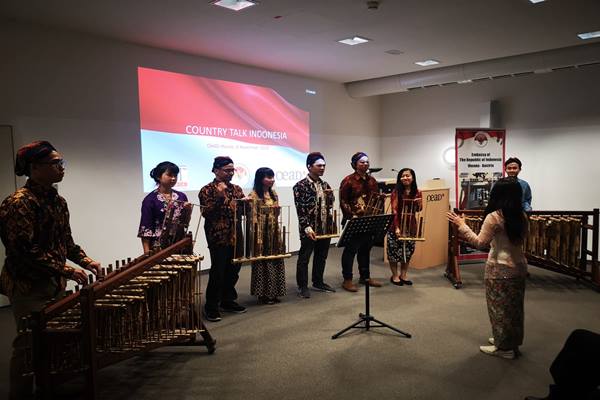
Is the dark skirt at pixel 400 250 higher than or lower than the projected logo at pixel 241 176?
lower

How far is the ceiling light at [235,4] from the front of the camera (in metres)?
4.12

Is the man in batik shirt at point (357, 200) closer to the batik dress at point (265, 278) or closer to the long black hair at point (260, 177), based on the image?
the batik dress at point (265, 278)

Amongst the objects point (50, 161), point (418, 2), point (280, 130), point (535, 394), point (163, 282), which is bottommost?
point (535, 394)

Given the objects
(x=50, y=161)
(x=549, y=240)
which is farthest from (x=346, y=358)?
(x=549, y=240)

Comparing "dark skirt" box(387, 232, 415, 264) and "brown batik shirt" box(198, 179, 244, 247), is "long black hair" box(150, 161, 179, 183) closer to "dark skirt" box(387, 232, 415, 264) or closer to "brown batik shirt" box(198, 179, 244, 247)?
"brown batik shirt" box(198, 179, 244, 247)

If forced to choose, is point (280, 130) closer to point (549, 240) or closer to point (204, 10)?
point (204, 10)

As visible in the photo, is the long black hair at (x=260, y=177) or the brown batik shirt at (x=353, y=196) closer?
the long black hair at (x=260, y=177)

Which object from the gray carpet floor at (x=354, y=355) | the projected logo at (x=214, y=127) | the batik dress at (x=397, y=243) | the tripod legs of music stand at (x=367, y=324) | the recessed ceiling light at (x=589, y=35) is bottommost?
the gray carpet floor at (x=354, y=355)

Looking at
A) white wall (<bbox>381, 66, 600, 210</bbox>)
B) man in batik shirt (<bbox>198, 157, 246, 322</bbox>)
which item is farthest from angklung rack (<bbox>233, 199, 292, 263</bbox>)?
white wall (<bbox>381, 66, 600, 210</bbox>)

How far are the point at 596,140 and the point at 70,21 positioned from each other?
23.9 ft

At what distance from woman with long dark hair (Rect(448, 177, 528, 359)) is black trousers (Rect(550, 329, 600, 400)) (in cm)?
85

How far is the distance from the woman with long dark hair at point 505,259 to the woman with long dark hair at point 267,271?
6.53ft

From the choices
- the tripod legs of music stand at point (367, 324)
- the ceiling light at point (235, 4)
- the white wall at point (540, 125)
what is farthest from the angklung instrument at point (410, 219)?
the white wall at point (540, 125)

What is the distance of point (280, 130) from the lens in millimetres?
7305
